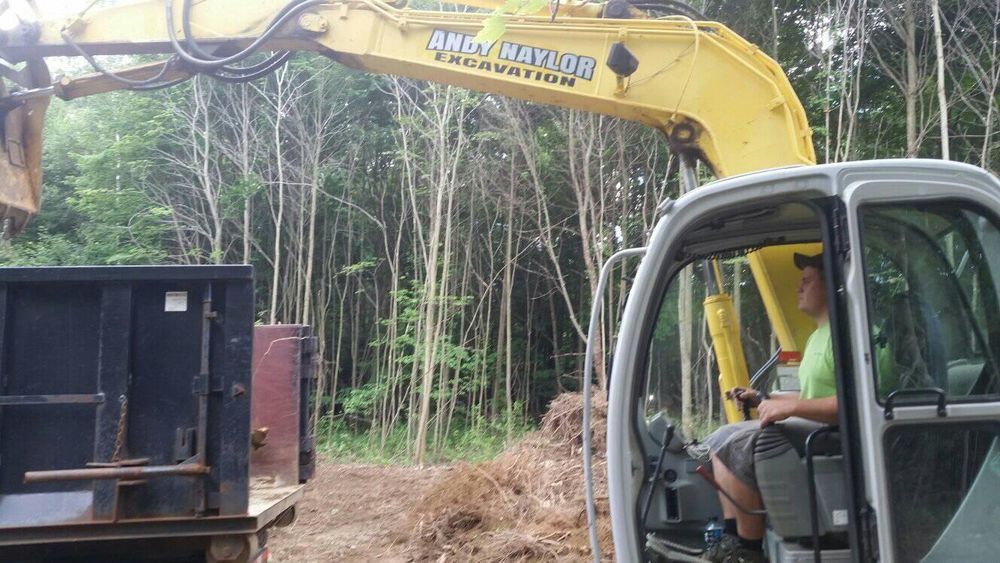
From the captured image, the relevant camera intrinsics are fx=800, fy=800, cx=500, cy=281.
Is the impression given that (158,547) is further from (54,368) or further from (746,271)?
(746,271)

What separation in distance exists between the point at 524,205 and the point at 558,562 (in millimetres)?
9117

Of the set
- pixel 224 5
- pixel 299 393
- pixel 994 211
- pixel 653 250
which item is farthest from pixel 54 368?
pixel 994 211

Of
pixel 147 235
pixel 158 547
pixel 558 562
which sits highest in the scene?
pixel 147 235

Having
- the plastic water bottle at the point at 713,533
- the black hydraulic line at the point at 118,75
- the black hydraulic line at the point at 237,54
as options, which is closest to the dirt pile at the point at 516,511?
the plastic water bottle at the point at 713,533

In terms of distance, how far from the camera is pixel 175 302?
3.12 metres

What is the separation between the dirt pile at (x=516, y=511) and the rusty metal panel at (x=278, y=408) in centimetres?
221

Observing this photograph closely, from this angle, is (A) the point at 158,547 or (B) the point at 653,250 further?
(A) the point at 158,547

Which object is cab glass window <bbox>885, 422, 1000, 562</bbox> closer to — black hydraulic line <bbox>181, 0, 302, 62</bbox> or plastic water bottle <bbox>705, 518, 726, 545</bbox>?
plastic water bottle <bbox>705, 518, 726, 545</bbox>

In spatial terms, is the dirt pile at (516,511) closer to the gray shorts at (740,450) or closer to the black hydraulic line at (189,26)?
the gray shorts at (740,450)

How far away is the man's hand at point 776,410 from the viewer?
2.81 m

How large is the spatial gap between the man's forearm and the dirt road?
4512 millimetres

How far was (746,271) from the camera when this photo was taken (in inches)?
163

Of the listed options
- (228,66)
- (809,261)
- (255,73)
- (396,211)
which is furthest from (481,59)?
(396,211)

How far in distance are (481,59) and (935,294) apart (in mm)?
3167
